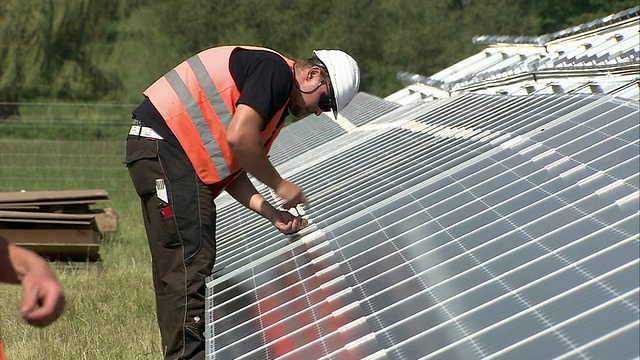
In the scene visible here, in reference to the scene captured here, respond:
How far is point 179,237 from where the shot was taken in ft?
18.2

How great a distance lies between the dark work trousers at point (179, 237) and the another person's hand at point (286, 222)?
414mm

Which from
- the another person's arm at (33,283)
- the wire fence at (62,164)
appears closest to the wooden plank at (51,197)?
the wire fence at (62,164)

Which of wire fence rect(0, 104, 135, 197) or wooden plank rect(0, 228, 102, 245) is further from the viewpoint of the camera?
wire fence rect(0, 104, 135, 197)

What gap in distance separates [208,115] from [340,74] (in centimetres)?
73

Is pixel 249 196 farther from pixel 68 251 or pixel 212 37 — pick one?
pixel 212 37

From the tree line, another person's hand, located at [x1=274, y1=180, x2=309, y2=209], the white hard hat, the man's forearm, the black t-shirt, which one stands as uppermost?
the black t-shirt

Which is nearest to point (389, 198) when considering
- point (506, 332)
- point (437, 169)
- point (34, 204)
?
point (437, 169)

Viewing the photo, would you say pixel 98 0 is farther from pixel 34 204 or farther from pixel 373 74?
pixel 34 204

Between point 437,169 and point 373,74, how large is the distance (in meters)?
30.6

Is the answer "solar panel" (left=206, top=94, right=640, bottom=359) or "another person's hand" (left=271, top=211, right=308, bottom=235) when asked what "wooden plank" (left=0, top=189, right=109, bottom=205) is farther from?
"another person's hand" (left=271, top=211, right=308, bottom=235)

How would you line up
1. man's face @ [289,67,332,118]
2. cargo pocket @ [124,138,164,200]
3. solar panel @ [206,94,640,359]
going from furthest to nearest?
cargo pocket @ [124,138,164,200]
man's face @ [289,67,332,118]
solar panel @ [206,94,640,359]

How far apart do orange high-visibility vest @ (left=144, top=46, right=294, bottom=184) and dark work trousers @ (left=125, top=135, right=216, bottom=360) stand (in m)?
0.08

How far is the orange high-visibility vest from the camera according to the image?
5.51m

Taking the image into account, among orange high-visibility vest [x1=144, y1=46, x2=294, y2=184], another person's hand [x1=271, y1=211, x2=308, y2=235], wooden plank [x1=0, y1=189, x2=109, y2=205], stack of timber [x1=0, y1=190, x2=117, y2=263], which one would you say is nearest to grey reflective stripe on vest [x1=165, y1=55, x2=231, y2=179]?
orange high-visibility vest [x1=144, y1=46, x2=294, y2=184]
